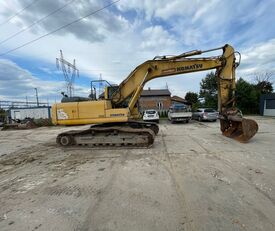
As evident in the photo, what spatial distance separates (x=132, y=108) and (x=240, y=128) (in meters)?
5.35

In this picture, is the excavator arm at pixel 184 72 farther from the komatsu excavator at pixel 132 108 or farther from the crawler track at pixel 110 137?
the crawler track at pixel 110 137

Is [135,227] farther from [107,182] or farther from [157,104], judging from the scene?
[157,104]

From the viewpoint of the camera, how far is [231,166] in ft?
19.5

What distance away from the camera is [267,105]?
101ft

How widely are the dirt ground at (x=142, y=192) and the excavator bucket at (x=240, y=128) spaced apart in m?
1.95

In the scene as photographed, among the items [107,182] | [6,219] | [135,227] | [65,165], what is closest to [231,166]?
[107,182]

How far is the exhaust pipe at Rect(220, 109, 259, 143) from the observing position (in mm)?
9289

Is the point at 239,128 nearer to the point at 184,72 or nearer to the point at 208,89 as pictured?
the point at 184,72

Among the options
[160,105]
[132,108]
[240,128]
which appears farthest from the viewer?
[160,105]

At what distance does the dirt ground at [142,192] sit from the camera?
10.7ft

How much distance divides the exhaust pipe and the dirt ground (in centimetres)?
196

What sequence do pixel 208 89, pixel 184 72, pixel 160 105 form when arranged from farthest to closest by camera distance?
1. pixel 208 89
2. pixel 160 105
3. pixel 184 72

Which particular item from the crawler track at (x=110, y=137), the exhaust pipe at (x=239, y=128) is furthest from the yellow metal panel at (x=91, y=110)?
the exhaust pipe at (x=239, y=128)

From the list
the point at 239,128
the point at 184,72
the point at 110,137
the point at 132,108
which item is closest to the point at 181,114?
the point at 239,128
